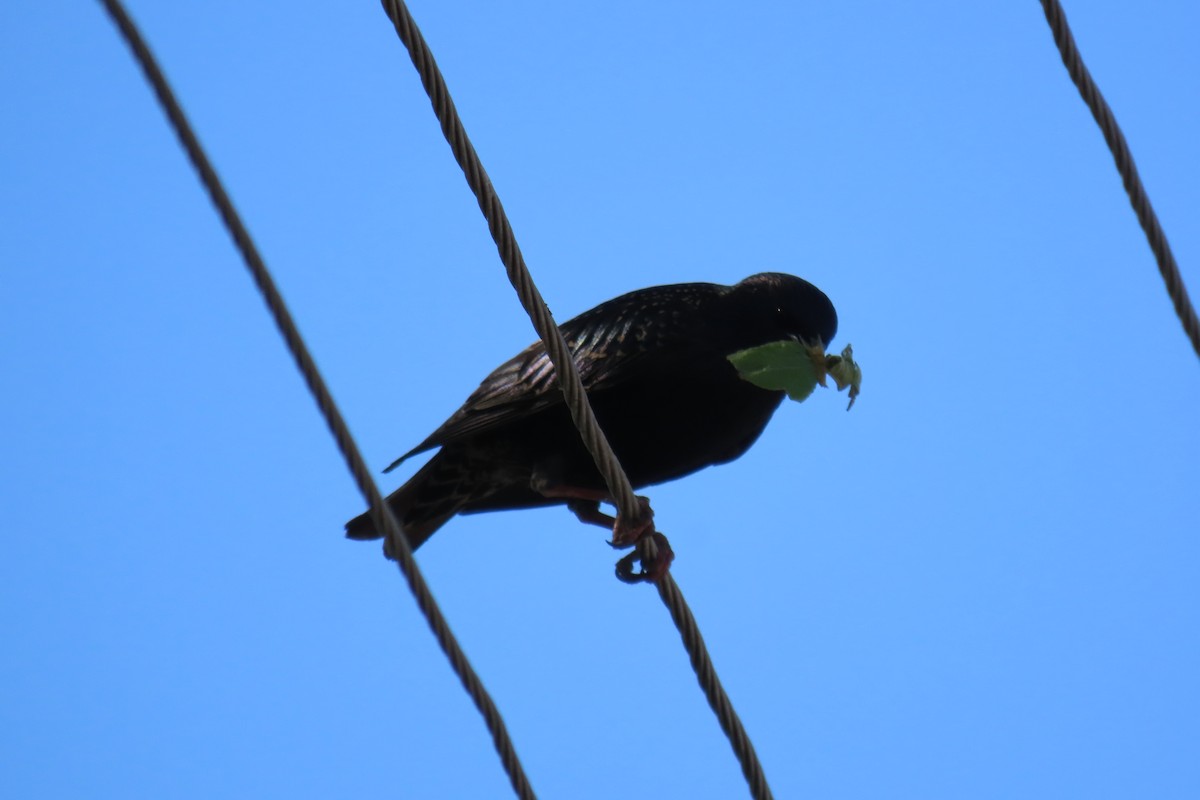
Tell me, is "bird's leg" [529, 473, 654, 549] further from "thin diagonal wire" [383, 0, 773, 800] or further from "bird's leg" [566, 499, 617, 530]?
"thin diagonal wire" [383, 0, 773, 800]

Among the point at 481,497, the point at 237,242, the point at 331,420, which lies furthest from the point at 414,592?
the point at 481,497

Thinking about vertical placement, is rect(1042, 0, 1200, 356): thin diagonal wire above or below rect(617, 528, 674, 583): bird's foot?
above

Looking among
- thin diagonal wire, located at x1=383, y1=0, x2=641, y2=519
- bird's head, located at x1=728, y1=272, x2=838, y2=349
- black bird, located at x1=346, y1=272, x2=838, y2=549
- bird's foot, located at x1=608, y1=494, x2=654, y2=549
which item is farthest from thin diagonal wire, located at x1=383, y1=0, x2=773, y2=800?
bird's head, located at x1=728, y1=272, x2=838, y2=349

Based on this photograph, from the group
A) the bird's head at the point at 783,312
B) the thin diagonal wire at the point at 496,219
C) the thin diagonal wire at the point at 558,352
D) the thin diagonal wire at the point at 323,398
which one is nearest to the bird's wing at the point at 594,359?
the bird's head at the point at 783,312

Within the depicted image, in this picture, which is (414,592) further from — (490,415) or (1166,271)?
(490,415)

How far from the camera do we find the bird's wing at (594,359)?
5.34m

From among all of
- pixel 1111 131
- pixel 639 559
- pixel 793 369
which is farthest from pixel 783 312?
pixel 1111 131

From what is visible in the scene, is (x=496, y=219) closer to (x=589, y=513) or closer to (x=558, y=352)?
(x=558, y=352)

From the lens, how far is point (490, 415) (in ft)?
17.8

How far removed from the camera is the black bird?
527cm

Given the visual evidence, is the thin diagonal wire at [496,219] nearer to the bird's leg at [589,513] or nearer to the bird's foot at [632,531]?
the bird's foot at [632,531]

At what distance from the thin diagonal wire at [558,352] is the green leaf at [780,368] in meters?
1.03

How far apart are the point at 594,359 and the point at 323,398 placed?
2.72m

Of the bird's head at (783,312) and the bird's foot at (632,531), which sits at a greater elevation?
the bird's head at (783,312)
